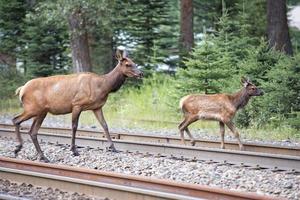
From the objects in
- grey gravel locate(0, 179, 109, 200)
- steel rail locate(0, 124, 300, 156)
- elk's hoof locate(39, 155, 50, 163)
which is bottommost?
steel rail locate(0, 124, 300, 156)

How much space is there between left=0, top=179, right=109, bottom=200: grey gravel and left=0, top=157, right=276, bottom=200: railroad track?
72 millimetres

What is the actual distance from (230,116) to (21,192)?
17.7 feet

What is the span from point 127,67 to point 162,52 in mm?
13983

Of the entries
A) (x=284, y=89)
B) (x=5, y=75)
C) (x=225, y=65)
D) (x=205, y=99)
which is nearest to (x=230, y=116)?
(x=205, y=99)

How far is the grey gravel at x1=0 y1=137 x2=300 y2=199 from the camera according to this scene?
306 inches

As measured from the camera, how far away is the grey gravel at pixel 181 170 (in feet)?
25.5

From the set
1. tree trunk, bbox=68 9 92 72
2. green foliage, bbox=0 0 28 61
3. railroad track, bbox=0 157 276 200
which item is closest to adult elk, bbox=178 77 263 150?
railroad track, bbox=0 157 276 200

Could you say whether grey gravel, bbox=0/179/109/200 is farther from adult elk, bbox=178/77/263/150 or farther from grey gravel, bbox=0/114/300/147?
grey gravel, bbox=0/114/300/147

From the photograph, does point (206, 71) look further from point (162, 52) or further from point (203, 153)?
point (162, 52)

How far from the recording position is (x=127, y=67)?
36.3 feet

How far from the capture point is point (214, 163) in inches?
380

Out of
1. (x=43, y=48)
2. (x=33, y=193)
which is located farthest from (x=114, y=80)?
(x=43, y=48)

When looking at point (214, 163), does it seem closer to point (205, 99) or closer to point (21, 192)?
point (205, 99)

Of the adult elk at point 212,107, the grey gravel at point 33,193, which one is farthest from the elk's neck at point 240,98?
the grey gravel at point 33,193
